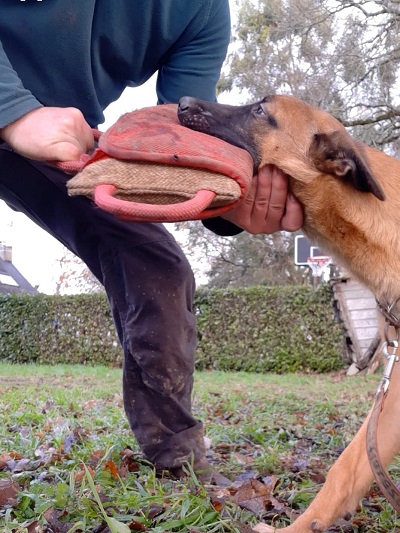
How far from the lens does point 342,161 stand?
2869 mm

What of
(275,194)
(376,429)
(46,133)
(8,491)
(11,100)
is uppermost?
(11,100)

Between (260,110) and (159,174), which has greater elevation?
(260,110)

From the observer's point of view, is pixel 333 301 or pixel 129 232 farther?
pixel 333 301

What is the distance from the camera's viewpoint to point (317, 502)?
99.9 inches

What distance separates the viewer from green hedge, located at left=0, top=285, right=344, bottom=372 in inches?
501

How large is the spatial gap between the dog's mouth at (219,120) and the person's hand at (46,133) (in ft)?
1.60

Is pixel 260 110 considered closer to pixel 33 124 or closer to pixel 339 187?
pixel 339 187

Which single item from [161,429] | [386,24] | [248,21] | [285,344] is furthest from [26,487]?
[248,21]

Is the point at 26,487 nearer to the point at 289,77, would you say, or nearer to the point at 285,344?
the point at 285,344

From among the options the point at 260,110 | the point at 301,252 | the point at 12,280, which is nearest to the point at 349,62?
the point at 301,252

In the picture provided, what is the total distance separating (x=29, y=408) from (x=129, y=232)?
2.70 m

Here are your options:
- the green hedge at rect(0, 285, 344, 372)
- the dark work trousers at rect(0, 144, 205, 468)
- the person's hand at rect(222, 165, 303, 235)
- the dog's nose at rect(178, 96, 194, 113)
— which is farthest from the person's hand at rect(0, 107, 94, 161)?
the green hedge at rect(0, 285, 344, 372)

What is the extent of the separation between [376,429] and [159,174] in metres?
1.24

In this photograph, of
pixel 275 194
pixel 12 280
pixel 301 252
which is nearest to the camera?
pixel 275 194
